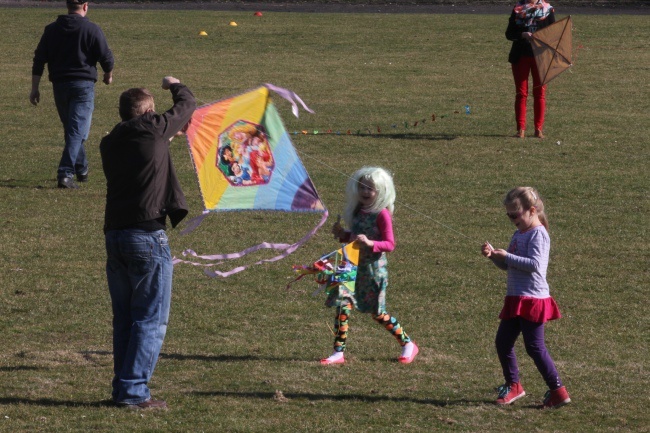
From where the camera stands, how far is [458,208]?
12234mm

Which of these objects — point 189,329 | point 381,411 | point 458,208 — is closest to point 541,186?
point 458,208

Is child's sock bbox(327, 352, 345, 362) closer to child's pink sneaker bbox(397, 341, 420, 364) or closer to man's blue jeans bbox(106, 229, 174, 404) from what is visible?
child's pink sneaker bbox(397, 341, 420, 364)

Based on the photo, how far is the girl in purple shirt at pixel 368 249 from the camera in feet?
24.0

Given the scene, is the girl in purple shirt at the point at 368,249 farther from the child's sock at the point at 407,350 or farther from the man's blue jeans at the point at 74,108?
the man's blue jeans at the point at 74,108

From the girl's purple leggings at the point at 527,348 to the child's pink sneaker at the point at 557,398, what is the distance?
0.03m

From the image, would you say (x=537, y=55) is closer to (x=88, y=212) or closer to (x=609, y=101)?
(x=609, y=101)

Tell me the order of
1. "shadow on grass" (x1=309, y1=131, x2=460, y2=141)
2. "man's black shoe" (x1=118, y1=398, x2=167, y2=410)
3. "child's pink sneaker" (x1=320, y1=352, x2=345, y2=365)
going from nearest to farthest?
"man's black shoe" (x1=118, y1=398, x2=167, y2=410) < "child's pink sneaker" (x1=320, y1=352, x2=345, y2=365) < "shadow on grass" (x1=309, y1=131, x2=460, y2=141)

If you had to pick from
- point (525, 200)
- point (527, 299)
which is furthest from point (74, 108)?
point (527, 299)

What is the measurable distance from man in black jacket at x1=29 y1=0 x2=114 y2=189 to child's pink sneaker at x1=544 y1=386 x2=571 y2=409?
23.5ft

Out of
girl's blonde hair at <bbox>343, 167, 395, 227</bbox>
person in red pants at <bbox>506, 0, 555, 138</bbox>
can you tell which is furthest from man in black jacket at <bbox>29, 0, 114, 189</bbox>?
person in red pants at <bbox>506, 0, 555, 138</bbox>

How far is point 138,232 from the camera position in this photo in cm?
629

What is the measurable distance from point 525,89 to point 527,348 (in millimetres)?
9747

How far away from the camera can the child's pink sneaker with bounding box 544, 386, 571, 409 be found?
6.55 metres

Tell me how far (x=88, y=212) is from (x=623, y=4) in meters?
27.7
